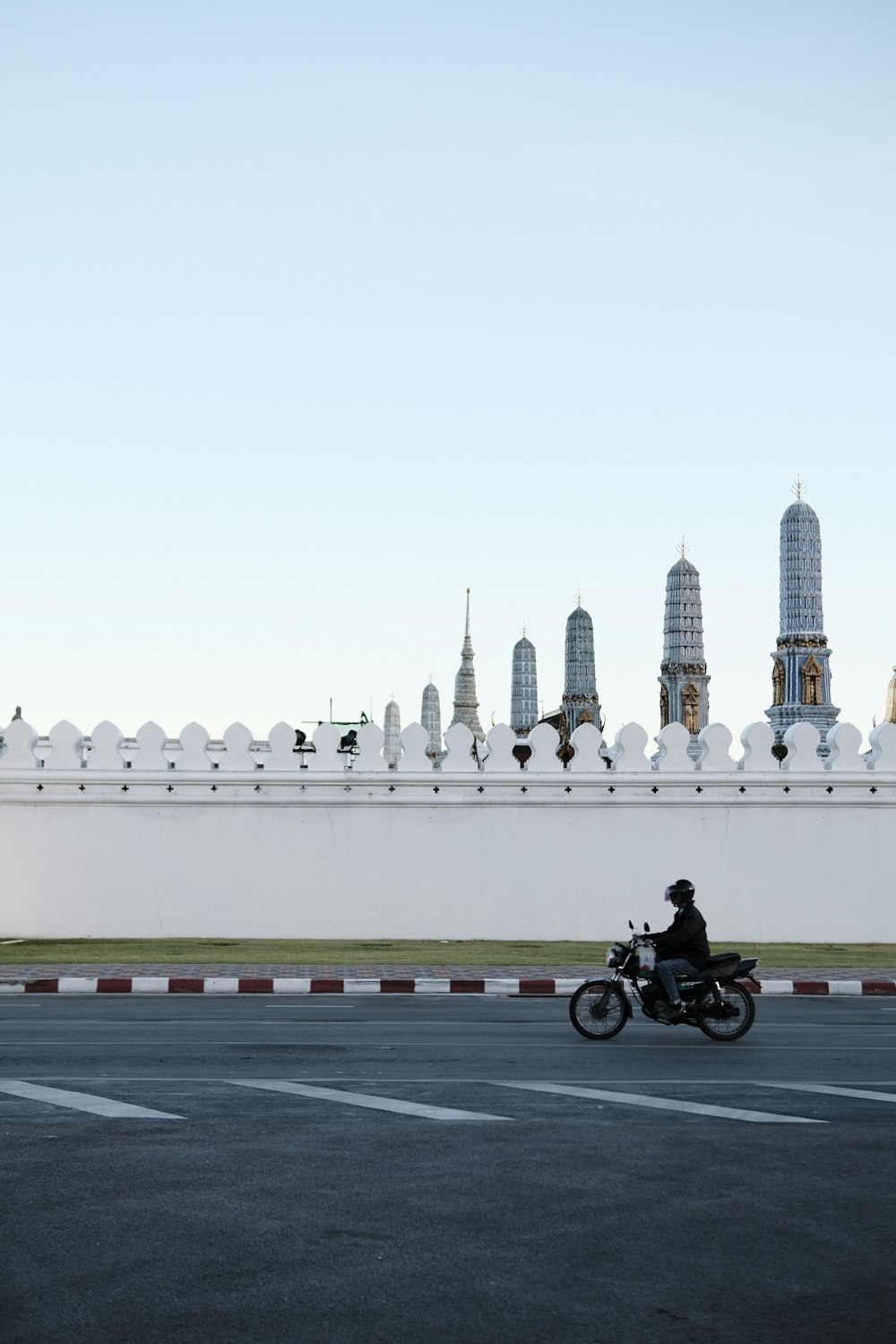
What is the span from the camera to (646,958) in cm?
1274

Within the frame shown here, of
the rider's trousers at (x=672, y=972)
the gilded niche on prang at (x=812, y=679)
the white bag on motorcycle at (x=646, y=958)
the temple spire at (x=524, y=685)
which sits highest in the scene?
the temple spire at (x=524, y=685)

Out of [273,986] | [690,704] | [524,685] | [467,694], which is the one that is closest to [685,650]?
[690,704]

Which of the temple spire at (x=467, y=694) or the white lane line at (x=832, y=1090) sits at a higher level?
the temple spire at (x=467, y=694)

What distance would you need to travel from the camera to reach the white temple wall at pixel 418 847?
2011 centimetres

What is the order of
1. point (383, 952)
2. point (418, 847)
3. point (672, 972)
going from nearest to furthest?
1. point (672, 972)
2. point (383, 952)
3. point (418, 847)

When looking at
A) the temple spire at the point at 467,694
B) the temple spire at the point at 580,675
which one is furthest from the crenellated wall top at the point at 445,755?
the temple spire at the point at 467,694

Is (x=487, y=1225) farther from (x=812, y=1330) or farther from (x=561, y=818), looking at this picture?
(x=561, y=818)

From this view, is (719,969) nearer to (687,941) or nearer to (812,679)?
(687,941)

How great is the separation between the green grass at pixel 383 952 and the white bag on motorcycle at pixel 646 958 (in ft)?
16.6

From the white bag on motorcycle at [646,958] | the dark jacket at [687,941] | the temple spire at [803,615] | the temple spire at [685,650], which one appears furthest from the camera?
the temple spire at [685,650]

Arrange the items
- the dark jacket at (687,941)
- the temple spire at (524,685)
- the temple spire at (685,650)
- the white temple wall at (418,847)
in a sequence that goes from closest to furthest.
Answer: the dark jacket at (687,941) < the white temple wall at (418,847) < the temple spire at (685,650) < the temple spire at (524,685)

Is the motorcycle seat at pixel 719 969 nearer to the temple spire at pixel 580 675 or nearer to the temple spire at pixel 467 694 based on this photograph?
the temple spire at pixel 580 675

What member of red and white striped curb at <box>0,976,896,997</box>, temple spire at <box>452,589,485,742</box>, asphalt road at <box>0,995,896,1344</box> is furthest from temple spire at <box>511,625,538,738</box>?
asphalt road at <box>0,995,896,1344</box>

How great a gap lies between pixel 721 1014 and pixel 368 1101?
4.45 m
